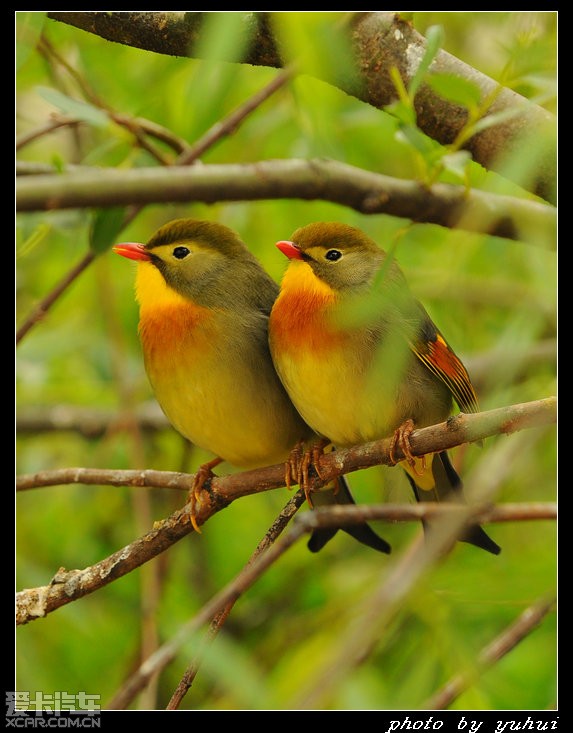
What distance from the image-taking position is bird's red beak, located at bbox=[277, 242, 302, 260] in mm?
2996

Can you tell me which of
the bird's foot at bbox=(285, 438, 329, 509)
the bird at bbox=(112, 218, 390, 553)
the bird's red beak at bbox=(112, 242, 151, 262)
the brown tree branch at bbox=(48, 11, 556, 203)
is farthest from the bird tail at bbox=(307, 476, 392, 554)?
the brown tree branch at bbox=(48, 11, 556, 203)

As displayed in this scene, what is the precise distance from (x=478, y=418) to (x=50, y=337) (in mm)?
2433

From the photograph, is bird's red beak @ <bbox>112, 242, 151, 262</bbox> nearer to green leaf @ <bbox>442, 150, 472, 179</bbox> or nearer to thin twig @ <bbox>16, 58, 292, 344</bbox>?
thin twig @ <bbox>16, 58, 292, 344</bbox>

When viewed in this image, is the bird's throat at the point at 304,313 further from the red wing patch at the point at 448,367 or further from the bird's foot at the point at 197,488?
the bird's foot at the point at 197,488

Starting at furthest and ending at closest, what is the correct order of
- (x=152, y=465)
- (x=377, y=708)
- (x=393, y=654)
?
(x=152, y=465), (x=393, y=654), (x=377, y=708)

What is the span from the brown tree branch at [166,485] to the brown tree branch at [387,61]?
30.8 inches

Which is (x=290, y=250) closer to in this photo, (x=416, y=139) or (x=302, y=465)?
(x=302, y=465)

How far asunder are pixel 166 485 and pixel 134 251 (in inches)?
31.8

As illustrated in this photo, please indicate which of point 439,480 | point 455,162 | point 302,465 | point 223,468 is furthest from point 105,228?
point 223,468

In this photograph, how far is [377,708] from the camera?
81.4 inches

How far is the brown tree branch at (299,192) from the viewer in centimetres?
181
